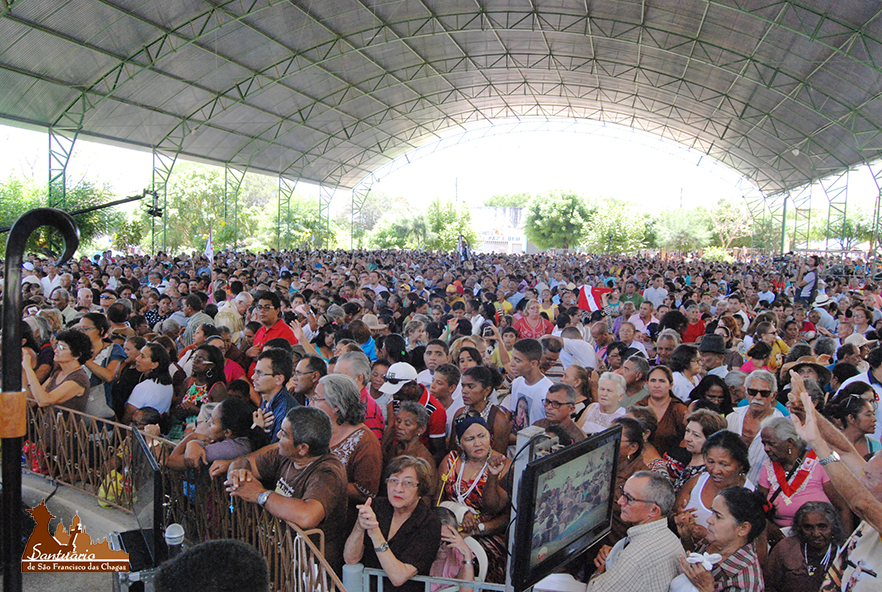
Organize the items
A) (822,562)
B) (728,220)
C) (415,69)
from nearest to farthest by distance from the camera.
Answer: (822,562) < (415,69) < (728,220)

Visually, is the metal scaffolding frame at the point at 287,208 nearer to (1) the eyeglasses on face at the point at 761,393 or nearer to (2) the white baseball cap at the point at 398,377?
(2) the white baseball cap at the point at 398,377

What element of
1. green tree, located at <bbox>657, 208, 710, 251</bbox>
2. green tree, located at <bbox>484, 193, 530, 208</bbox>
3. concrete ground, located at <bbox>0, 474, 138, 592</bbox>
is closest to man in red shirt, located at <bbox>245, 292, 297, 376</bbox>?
concrete ground, located at <bbox>0, 474, 138, 592</bbox>

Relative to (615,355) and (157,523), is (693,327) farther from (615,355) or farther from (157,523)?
(157,523)

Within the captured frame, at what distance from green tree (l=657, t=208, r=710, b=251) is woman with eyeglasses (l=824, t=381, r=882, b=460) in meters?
51.9

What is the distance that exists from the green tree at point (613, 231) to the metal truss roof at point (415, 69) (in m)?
12.7

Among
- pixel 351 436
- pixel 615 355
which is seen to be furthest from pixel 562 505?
pixel 615 355

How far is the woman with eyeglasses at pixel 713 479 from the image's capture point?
3145 millimetres

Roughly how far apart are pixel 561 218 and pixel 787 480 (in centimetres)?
4789

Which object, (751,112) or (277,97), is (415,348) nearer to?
(277,97)

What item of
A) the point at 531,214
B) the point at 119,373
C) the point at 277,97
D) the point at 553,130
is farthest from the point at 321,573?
the point at 531,214

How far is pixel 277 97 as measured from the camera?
2448 centimetres

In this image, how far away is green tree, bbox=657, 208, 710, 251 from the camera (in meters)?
52.2

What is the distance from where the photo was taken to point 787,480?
3352mm

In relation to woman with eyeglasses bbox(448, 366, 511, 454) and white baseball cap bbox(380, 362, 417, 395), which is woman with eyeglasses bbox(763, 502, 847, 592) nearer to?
woman with eyeglasses bbox(448, 366, 511, 454)
